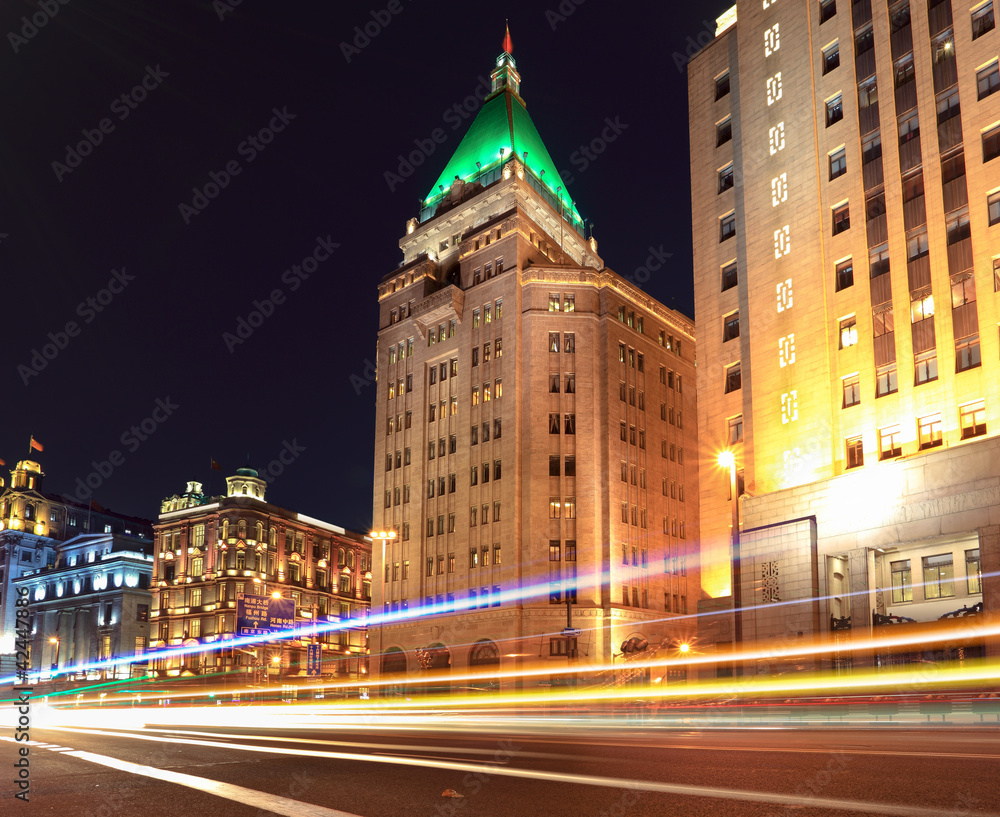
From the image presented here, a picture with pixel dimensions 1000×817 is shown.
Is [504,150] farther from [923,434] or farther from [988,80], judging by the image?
A: [923,434]

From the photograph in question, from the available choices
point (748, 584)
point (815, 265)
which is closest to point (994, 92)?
point (815, 265)

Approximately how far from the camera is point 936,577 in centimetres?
3344

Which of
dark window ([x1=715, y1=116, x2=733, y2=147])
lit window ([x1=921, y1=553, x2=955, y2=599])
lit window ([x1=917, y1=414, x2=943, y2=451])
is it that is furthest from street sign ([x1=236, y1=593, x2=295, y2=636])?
dark window ([x1=715, y1=116, x2=733, y2=147])

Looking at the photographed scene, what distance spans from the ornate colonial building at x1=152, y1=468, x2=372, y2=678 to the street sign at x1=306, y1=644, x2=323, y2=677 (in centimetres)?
4795

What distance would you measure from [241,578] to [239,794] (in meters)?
89.4

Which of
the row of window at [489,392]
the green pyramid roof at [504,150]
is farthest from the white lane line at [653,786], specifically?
the green pyramid roof at [504,150]

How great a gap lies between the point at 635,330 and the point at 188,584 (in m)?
59.8

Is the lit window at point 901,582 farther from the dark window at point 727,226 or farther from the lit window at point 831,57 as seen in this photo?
the lit window at point 831,57

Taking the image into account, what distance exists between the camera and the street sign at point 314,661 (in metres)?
40.1

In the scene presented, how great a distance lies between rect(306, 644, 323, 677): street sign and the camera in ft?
132

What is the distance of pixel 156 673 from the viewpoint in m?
94.8

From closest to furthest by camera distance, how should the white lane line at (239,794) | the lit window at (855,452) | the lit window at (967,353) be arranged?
the white lane line at (239,794), the lit window at (967,353), the lit window at (855,452)

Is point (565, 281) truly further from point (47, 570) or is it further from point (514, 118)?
point (47, 570)

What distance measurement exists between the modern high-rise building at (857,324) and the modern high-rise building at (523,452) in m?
21.2
